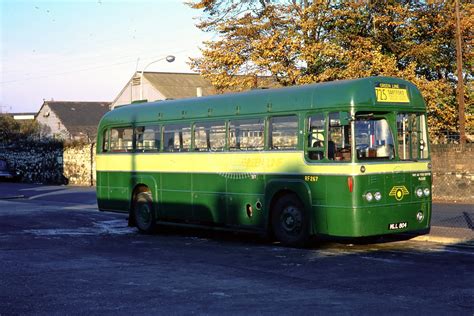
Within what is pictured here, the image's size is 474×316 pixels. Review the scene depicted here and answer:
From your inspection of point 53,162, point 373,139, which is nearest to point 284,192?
point 373,139

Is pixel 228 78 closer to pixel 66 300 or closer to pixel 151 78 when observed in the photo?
pixel 66 300

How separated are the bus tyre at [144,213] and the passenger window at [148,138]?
114cm

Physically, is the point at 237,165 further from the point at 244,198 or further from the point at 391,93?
the point at 391,93

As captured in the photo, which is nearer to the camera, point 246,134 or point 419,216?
point 419,216

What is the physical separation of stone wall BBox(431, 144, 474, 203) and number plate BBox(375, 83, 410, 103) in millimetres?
11835

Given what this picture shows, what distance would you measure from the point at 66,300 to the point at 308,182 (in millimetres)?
6122

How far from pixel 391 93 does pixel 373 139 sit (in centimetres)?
101

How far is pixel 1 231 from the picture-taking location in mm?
18656

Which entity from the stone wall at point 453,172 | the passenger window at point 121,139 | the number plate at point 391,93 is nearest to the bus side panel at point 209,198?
the passenger window at point 121,139

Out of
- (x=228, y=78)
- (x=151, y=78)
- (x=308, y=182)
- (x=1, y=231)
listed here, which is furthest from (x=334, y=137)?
(x=151, y=78)

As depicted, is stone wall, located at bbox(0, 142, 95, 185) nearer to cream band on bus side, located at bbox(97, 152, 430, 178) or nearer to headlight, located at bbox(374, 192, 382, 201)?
cream band on bus side, located at bbox(97, 152, 430, 178)

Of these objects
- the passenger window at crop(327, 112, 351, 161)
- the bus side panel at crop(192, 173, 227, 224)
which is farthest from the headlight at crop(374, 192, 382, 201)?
the bus side panel at crop(192, 173, 227, 224)

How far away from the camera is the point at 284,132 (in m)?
14.9

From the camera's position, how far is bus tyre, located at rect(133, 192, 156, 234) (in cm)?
1848
